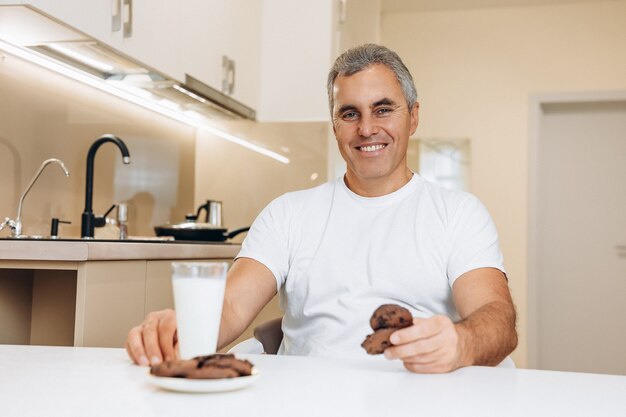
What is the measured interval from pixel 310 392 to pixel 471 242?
2.79 feet

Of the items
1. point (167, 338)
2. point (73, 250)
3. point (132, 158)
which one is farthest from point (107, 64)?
point (167, 338)

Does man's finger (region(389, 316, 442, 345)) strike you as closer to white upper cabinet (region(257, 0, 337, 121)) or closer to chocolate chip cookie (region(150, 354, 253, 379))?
chocolate chip cookie (region(150, 354, 253, 379))

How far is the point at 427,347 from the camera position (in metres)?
0.91

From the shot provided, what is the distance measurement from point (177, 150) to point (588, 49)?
326 centimetres

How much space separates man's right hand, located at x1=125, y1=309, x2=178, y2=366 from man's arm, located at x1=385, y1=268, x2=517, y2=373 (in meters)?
0.31

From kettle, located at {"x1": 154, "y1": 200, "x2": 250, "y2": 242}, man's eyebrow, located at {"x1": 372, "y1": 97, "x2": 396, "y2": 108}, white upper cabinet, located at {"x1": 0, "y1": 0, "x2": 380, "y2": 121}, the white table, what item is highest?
white upper cabinet, located at {"x1": 0, "y1": 0, "x2": 380, "y2": 121}

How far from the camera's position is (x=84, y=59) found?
260cm

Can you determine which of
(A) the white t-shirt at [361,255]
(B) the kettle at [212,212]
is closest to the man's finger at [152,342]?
(A) the white t-shirt at [361,255]

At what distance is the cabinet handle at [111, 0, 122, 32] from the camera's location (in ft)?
7.70

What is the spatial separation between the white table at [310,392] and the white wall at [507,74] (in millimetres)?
4527

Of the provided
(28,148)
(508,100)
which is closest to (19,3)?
(28,148)

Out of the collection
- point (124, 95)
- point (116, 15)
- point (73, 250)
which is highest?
point (116, 15)

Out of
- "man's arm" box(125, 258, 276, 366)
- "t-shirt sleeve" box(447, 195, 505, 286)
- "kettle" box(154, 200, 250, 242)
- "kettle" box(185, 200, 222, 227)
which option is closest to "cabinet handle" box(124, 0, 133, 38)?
"kettle" box(154, 200, 250, 242)

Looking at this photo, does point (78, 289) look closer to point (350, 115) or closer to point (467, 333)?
point (350, 115)
